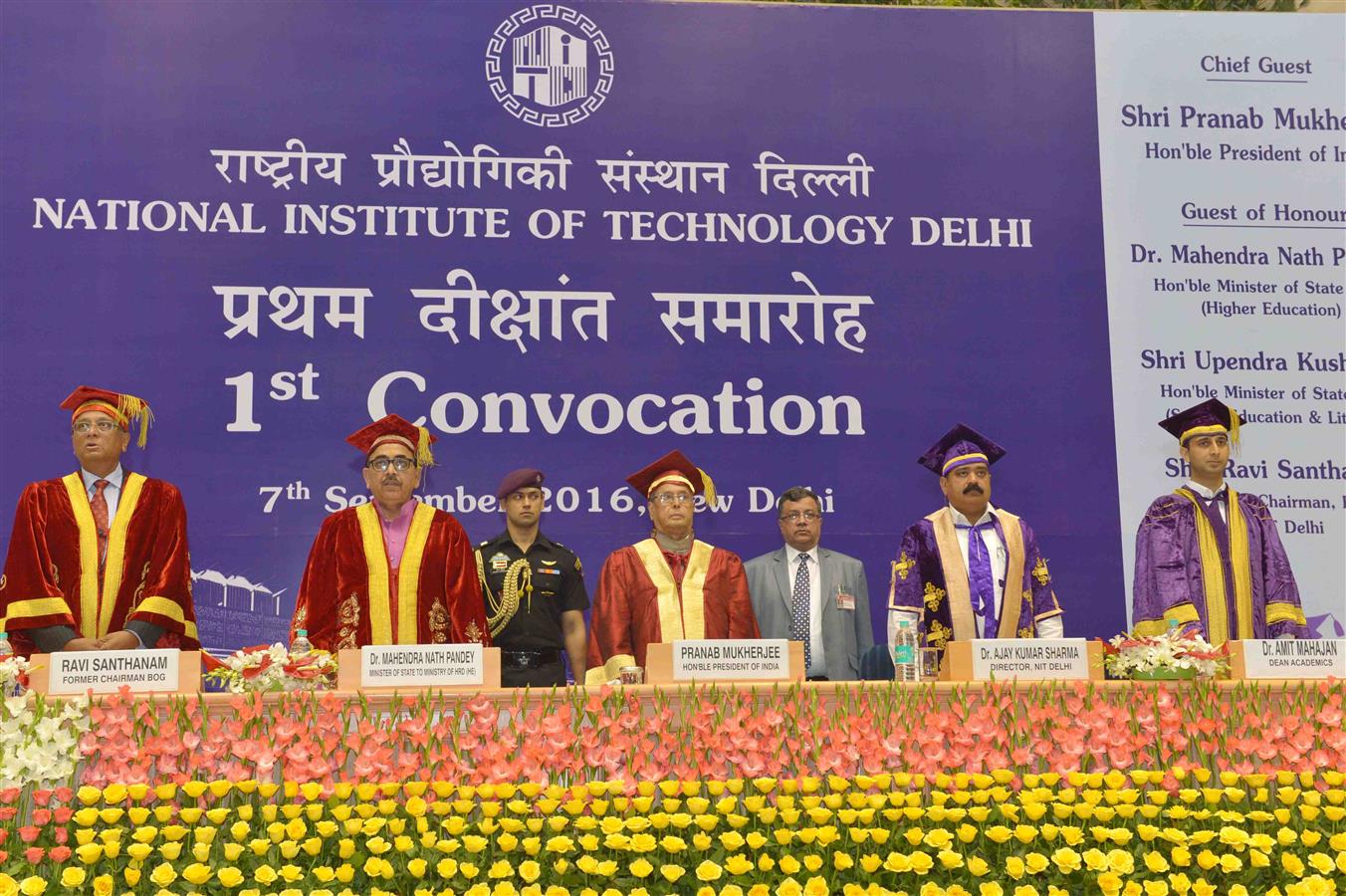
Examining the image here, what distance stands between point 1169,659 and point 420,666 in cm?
183

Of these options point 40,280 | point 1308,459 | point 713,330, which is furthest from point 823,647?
point 40,280

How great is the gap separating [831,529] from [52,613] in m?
3.02

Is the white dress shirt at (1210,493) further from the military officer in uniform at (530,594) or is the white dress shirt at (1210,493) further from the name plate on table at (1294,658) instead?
the military officer in uniform at (530,594)

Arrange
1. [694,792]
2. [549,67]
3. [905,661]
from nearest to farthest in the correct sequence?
[694,792] < [905,661] < [549,67]

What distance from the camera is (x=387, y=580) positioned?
488cm

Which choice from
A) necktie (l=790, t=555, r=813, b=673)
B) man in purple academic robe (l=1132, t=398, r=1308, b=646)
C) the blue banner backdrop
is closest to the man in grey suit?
necktie (l=790, t=555, r=813, b=673)

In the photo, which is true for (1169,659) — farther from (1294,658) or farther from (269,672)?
(269,672)

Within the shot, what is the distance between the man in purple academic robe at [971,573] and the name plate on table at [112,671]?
2533mm

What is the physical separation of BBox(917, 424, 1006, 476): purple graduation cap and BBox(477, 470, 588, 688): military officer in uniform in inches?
54.3

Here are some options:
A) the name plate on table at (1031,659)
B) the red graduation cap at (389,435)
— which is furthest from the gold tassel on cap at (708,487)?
the name plate on table at (1031,659)

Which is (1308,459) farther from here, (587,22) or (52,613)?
(52,613)

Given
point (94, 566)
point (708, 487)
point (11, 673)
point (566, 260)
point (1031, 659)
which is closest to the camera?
point (11, 673)

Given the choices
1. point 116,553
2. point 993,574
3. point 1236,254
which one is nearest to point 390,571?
point 116,553

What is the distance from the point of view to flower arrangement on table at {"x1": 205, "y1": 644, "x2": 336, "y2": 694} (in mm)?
3328
